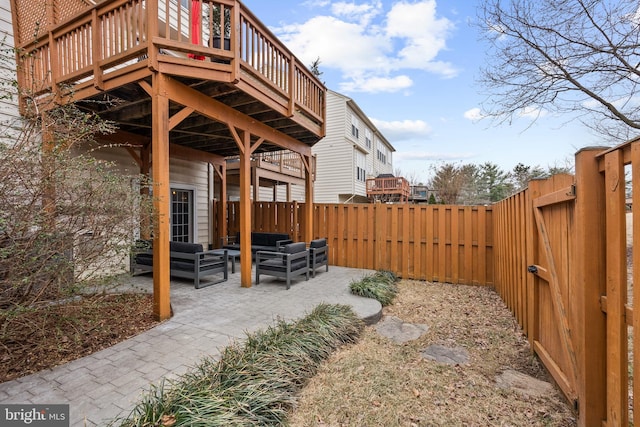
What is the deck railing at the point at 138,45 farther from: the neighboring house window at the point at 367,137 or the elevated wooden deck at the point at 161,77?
the neighboring house window at the point at 367,137

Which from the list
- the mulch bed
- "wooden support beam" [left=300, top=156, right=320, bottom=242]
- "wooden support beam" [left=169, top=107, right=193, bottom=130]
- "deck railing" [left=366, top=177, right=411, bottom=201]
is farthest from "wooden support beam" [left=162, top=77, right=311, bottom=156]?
"deck railing" [left=366, top=177, right=411, bottom=201]

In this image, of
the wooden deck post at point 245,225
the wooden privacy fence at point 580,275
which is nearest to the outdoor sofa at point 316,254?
the wooden deck post at point 245,225

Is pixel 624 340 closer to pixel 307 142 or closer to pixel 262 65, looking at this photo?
pixel 262 65

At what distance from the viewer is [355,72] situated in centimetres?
1442

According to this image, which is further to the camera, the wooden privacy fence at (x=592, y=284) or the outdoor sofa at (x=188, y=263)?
the outdoor sofa at (x=188, y=263)

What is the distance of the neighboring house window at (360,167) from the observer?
19.0m

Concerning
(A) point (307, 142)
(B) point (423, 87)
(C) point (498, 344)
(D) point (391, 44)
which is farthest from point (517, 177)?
(C) point (498, 344)

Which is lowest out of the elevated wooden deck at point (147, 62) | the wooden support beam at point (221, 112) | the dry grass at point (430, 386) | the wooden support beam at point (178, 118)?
the dry grass at point (430, 386)

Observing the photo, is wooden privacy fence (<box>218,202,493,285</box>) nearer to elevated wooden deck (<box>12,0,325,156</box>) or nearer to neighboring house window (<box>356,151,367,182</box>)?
elevated wooden deck (<box>12,0,325,156</box>)

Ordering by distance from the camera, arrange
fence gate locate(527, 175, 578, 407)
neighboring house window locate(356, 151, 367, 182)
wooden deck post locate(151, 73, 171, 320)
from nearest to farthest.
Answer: fence gate locate(527, 175, 578, 407) < wooden deck post locate(151, 73, 171, 320) < neighboring house window locate(356, 151, 367, 182)

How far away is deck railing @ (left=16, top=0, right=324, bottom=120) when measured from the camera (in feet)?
12.7

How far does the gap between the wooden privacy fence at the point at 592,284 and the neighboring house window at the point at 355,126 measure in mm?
16389

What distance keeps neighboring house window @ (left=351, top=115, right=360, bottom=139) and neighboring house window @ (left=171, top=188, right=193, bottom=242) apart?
12.4 meters

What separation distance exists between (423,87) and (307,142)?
20.4 ft
